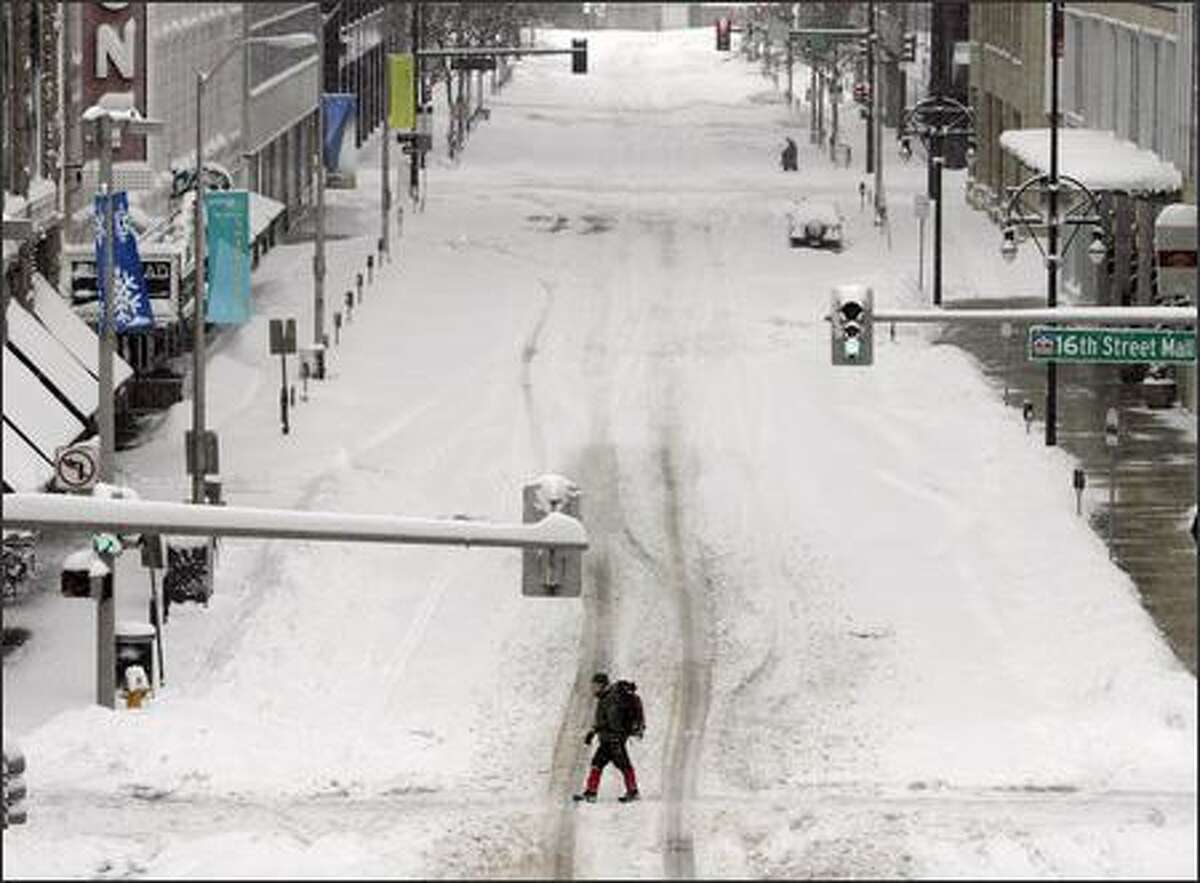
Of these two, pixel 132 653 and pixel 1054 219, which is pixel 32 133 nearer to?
pixel 1054 219

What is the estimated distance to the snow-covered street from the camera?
3244 cm

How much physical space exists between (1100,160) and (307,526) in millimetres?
49792

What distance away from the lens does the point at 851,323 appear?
120ft

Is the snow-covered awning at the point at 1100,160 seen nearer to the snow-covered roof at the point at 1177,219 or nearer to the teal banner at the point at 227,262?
the snow-covered roof at the point at 1177,219

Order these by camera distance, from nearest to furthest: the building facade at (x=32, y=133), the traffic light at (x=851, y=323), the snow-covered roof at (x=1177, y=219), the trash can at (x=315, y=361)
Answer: the traffic light at (x=851, y=323) → the snow-covered roof at (x=1177, y=219) → the building facade at (x=32, y=133) → the trash can at (x=315, y=361)

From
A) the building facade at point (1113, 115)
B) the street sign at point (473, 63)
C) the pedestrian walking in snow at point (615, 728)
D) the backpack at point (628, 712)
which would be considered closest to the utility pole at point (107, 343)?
the pedestrian walking in snow at point (615, 728)

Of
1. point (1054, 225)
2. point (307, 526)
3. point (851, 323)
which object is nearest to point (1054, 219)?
point (1054, 225)

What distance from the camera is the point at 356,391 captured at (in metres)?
66.6

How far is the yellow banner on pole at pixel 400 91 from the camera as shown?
339ft

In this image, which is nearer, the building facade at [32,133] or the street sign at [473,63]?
the building facade at [32,133]

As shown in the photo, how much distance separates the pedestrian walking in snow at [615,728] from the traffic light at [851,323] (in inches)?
183

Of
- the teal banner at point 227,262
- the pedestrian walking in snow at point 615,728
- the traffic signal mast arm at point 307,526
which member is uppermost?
the traffic signal mast arm at point 307,526

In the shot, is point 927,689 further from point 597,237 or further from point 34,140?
point 597,237

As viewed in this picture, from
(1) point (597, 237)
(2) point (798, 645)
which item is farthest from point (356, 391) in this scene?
(1) point (597, 237)
